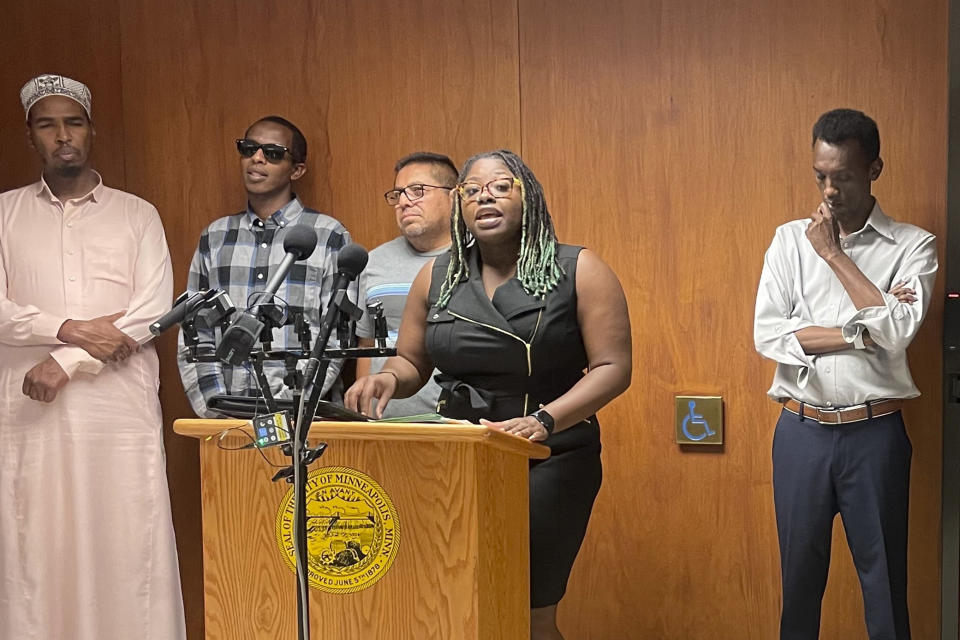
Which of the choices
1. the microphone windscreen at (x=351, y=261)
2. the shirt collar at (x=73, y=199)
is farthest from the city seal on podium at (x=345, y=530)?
the shirt collar at (x=73, y=199)

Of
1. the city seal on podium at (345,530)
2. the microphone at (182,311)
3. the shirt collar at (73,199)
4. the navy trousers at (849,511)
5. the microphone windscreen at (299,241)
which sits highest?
the shirt collar at (73,199)

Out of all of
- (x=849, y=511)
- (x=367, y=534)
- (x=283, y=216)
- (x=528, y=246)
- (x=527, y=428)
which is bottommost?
(x=849, y=511)

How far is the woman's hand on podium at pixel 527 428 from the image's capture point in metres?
2.78

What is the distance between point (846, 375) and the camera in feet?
11.9

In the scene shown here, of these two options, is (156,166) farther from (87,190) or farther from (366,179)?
(366,179)

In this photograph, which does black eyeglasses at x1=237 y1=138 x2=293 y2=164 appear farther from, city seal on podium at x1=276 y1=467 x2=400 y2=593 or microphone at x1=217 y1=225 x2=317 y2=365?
microphone at x1=217 y1=225 x2=317 y2=365

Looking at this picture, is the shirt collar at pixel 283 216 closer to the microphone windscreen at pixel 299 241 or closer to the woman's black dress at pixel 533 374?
the woman's black dress at pixel 533 374

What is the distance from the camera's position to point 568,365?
10.3ft

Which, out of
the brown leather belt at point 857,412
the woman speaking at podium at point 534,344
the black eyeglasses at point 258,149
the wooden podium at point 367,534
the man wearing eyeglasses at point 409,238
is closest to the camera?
the wooden podium at point 367,534

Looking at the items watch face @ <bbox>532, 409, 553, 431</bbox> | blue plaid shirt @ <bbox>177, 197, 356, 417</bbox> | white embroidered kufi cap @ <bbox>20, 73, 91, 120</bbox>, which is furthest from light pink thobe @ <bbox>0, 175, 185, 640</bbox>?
watch face @ <bbox>532, 409, 553, 431</bbox>

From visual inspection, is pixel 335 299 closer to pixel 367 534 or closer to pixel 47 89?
pixel 367 534

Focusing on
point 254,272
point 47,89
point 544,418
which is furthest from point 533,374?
point 47,89

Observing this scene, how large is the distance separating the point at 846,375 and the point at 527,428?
131 cm

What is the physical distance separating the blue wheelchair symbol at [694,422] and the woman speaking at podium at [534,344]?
4.08 ft
